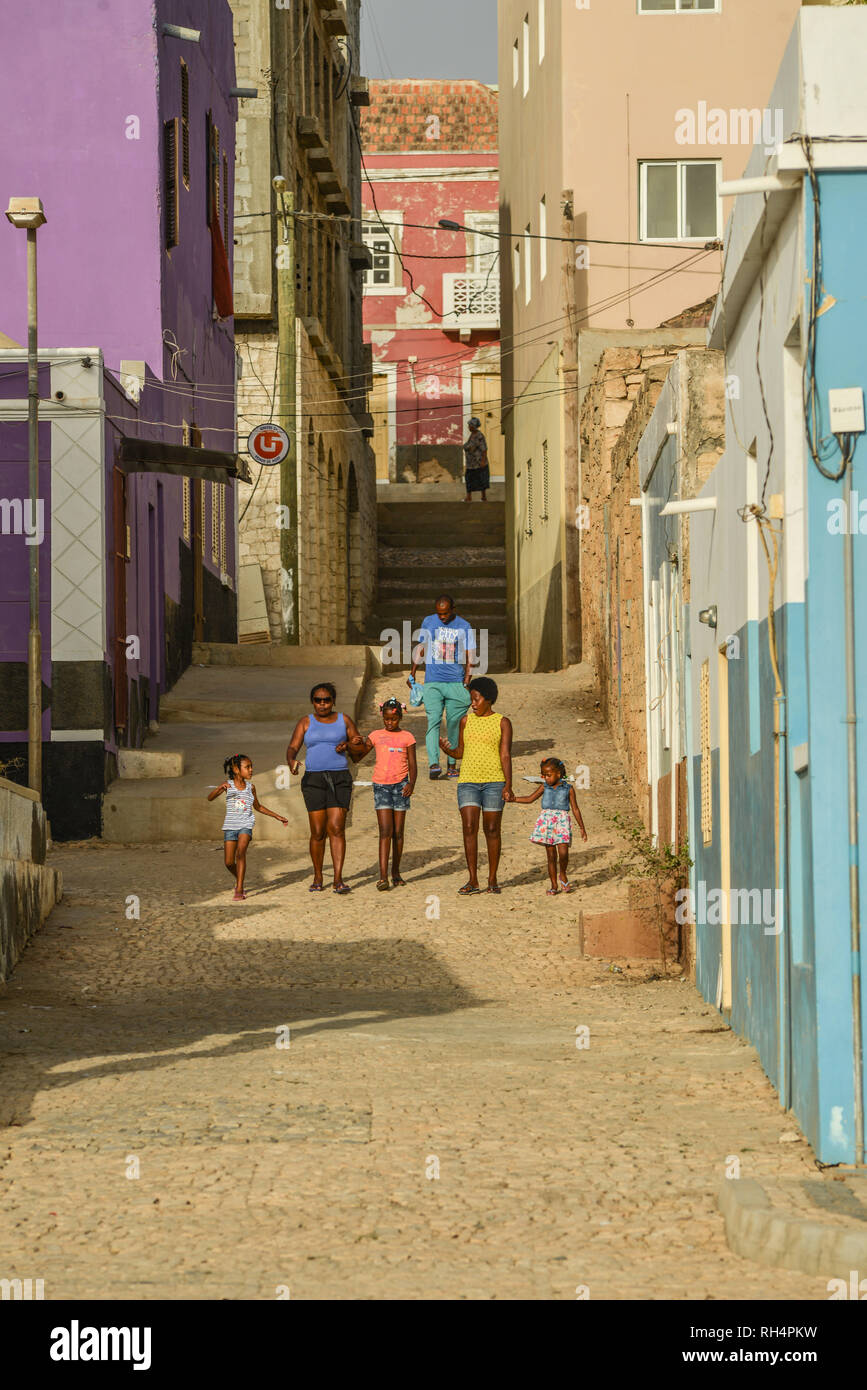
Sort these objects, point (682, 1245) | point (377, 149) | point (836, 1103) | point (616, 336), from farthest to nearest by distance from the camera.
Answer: point (377, 149) < point (616, 336) < point (836, 1103) < point (682, 1245)

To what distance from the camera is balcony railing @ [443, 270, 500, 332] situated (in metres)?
46.9

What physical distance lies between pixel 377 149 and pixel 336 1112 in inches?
1735

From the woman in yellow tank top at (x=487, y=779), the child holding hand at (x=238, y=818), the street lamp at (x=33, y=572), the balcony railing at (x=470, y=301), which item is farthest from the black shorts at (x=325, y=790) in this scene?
Answer: the balcony railing at (x=470, y=301)

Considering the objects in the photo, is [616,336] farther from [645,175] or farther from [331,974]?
[331,974]

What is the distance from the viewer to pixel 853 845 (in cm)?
691

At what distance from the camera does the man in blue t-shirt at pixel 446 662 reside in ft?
56.4

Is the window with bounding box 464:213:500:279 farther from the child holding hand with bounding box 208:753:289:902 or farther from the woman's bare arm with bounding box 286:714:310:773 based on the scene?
the child holding hand with bounding box 208:753:289:902

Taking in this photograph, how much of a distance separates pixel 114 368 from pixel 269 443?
5343 mm

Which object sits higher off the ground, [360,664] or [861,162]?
[861,162]

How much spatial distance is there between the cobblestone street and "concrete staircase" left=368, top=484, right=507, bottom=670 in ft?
72.6

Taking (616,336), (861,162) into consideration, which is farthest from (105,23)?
(861,162)

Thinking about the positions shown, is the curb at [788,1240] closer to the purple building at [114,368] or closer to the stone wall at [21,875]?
the stone wall at [21,875]

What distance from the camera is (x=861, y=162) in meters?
7.03

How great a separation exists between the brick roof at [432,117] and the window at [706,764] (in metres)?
40.6
